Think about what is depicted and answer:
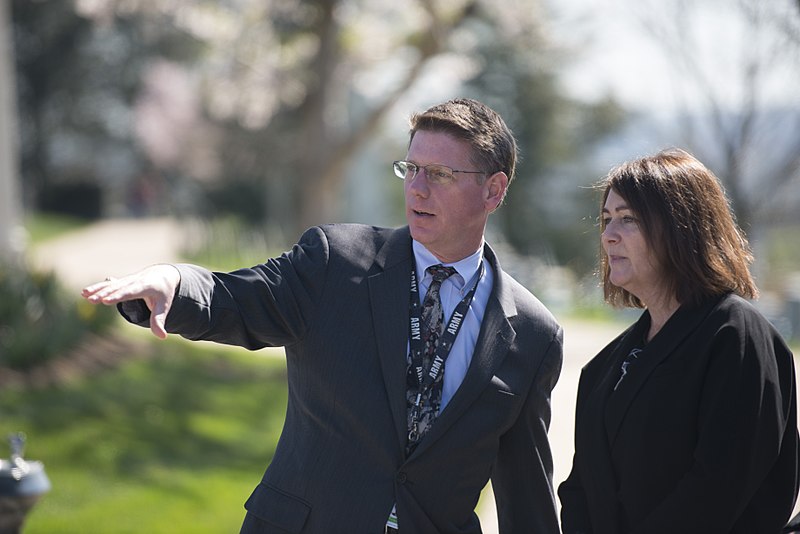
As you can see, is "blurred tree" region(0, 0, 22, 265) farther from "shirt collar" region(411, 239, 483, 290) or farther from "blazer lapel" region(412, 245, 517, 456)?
"blazer lapel" region(412, 245, 517, 456)

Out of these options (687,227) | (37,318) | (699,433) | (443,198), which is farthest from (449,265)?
(37,318)

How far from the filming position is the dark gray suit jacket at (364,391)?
298cm

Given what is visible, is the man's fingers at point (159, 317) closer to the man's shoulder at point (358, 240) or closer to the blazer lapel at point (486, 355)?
the man's shoulder at point (358, 240)

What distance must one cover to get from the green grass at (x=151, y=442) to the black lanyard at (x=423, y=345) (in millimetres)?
3554

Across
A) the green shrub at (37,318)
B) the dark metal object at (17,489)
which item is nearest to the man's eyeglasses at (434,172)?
the dark metal object at (17,489)

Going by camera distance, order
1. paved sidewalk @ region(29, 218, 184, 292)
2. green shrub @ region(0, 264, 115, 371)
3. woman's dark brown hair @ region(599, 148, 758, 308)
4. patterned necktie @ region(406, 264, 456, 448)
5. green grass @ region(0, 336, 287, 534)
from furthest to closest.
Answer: paved sidewalk @ region(29, 218, 184, 292) < green shrub @ region(0, 264, 115, 371) < green grass @ region(0, 336, 287, 534) < patterned necktie @ region(406, 264, 456, 448) < woman's dark brown hair @ region(599, 148, 758, 308)

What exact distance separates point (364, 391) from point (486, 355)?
0.40m

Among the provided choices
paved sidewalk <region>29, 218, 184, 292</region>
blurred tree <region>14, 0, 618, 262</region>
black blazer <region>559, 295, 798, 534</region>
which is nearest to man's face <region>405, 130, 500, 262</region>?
black blazer <region>559, 295, 798, 534</region>

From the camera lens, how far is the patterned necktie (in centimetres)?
305

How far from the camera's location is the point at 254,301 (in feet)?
9.84

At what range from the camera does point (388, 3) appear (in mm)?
12070

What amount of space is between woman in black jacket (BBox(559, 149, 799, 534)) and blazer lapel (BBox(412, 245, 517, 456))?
34 centimetres

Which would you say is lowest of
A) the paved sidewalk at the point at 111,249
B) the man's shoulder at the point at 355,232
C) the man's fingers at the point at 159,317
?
the man's fingers at the point at 159,317

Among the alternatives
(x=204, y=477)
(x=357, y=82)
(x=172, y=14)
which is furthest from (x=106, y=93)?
(x=204, y=477)
